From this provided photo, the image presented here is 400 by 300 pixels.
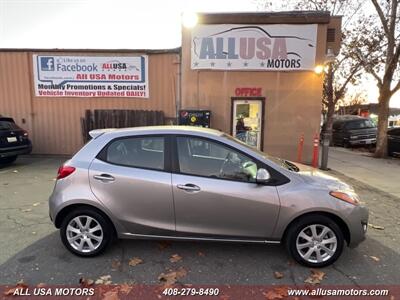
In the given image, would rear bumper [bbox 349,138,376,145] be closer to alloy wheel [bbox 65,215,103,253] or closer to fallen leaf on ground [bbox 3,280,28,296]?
alloy wheel [bbox 65,215,103,253]

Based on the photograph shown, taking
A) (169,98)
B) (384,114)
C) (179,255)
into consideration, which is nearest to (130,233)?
(179,255)

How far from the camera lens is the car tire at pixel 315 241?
3.57 metres

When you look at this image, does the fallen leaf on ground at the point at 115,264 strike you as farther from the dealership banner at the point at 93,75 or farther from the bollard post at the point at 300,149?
the dealership banner at the point at 93,75

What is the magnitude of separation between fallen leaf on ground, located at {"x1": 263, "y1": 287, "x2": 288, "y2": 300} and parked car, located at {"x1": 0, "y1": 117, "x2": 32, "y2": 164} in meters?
8.35

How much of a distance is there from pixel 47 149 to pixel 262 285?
10197 mm

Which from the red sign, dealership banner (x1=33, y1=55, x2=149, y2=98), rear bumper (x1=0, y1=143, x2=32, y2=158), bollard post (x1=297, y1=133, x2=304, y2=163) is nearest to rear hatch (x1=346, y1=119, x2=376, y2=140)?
bollard post (x1=297, y1=133, x2=304, y2=163)

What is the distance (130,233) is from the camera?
3.76m

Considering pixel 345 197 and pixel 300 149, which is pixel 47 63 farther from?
pixel 345 197

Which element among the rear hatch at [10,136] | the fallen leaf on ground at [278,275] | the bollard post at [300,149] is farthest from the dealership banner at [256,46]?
the fallen leaf on ground at [278,275]

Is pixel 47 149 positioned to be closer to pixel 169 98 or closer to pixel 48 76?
pixel 48 76

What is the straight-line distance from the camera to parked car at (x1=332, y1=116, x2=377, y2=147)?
745 inches

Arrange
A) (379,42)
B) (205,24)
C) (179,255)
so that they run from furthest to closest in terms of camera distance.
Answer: (379,42), (205,24), (179,255)

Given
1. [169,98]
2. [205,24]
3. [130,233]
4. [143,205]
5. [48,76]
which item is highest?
[205,24]

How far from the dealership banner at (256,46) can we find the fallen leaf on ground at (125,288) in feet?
25.8
